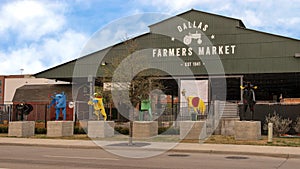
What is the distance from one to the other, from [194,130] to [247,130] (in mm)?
2985

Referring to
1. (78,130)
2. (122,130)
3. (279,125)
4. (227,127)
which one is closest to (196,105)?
(227,127)

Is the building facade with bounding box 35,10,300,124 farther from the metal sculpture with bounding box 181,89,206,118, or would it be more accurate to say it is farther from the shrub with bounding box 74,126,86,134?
the shrub with bounding box 74,126,86,134

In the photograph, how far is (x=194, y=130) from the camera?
24141 millimetres

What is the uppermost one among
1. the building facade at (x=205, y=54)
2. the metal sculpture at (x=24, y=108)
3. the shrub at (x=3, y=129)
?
the building facade at (x=205, y=54)

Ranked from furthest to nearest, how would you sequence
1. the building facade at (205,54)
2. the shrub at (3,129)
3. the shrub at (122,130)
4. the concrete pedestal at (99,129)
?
the building facade at (205,54) < the shrub at (3,129) < the shrub at (122,130) < the concrete pedestal at (99,129)

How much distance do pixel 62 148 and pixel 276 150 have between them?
9.97 m

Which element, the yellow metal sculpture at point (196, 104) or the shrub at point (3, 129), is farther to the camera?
the yellow metal sculpture at point (196, 104)

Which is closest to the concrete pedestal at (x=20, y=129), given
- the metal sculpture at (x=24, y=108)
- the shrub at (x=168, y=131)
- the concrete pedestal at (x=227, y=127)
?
the metal sculpture at (x=24, y=108)

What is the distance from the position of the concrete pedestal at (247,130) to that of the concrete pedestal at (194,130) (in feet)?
6.33

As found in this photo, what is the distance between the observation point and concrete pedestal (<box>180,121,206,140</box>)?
948 inches

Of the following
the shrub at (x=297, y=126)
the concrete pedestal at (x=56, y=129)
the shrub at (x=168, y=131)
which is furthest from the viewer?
the shrub at (x=168, y=131)

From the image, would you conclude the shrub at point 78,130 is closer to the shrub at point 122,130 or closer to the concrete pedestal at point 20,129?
the shrub at point 122,130

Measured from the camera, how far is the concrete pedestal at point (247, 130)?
917 inches

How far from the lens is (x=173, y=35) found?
37.8 metres
